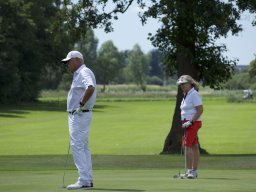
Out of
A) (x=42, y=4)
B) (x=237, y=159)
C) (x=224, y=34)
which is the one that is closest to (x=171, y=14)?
(x=224, y=34)

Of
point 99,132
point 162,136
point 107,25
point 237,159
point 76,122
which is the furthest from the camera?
point 99,132

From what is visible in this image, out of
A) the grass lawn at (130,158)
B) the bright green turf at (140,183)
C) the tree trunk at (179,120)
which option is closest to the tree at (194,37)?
the tree trunk at (179,120)

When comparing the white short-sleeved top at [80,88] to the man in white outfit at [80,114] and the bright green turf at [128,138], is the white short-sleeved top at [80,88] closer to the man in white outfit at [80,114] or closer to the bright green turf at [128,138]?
the man in white outfit at [80,114]

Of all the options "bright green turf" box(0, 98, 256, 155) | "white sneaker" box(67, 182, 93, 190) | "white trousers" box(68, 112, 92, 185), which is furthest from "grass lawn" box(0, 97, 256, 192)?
"white trousers" box(68, 112, 92, 185)

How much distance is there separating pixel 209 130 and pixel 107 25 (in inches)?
856

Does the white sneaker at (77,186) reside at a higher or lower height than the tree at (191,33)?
lower

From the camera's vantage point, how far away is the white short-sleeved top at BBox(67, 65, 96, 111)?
12.3m

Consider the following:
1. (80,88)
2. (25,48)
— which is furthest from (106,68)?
(80,88)

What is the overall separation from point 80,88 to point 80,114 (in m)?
0.41

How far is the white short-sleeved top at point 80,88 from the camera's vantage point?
12.3 metres

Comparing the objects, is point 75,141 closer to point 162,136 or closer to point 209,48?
point 209,48

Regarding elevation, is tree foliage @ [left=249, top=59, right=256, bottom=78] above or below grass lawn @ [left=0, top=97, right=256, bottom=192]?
above

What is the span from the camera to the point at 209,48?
2836cm

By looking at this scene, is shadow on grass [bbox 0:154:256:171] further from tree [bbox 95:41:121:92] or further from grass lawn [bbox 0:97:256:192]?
tree [bbox 95:41:121:92]
